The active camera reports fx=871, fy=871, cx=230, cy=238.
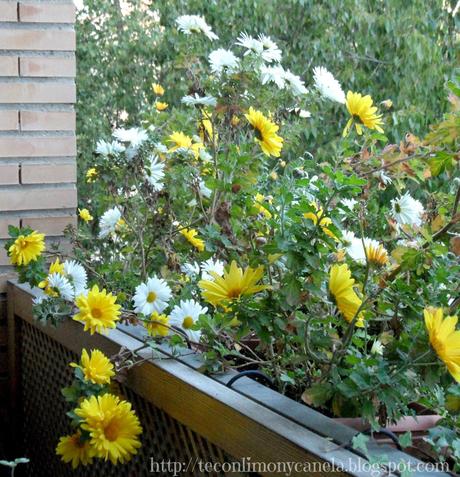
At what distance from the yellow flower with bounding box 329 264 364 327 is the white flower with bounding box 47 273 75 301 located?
2.95 ft

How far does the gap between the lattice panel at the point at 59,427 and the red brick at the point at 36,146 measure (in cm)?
60

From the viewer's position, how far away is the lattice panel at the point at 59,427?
1922 millimetres

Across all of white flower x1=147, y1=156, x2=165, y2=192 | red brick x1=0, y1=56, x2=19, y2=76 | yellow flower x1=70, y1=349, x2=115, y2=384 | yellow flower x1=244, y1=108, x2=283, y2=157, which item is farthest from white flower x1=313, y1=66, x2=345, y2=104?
red brick x1=0, y1=56, x2=19, y2=76

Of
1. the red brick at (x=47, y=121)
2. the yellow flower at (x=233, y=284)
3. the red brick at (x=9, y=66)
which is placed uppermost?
the red brick at (x=9, y=66)

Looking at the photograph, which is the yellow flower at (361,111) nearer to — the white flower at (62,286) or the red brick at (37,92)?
the white flower at (62,286)

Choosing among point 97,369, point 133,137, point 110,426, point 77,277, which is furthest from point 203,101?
point 110,426

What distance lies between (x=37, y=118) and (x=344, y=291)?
178cm

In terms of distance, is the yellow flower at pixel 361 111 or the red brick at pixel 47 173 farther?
the red brick at pixel 47 173

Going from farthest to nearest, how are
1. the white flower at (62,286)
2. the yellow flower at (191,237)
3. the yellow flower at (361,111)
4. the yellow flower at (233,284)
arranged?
the yellow flower at (191,237) → the white flower at (62,286) → the yellow flower at (361,111) → the yellow flower at (233,284)

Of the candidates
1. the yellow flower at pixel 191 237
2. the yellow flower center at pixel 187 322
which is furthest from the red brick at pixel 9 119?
the yellow flower center at pixel 187 322

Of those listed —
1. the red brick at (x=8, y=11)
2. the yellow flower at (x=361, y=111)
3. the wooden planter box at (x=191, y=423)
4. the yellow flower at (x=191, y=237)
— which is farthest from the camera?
the red brick at (x=8, y=11)

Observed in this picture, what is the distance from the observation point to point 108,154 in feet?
7.95

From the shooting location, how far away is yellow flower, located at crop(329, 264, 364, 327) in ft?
5.14

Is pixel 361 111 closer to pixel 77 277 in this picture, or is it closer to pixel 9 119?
pixel 77 277
